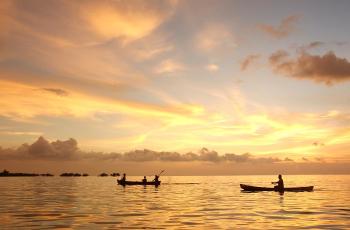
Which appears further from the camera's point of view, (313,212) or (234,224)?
(313,212)

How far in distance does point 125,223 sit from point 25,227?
7084 mm

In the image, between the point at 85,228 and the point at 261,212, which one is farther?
the point at 261,212

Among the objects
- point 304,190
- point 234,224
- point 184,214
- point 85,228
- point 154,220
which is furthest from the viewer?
point 304,190

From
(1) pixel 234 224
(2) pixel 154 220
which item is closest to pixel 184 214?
(2) pixel 154 220

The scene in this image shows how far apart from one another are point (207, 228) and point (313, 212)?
53.7 ft

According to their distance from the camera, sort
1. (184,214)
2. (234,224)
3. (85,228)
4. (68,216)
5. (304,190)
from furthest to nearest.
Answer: (304,190), (184,214), (68,216), (234,224), (85,228)

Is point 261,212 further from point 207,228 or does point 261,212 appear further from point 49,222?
point 49,222

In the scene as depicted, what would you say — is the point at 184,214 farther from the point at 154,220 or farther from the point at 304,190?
the point at 304,190

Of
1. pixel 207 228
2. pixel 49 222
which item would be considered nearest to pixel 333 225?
pixel 207 228

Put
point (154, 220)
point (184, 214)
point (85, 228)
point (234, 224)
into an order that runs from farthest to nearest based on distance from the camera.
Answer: point (184, 214), point (154, 220), point (234, 224), point (85, 228)

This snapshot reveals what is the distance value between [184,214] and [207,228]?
9321 mm

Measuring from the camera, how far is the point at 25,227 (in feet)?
91.9

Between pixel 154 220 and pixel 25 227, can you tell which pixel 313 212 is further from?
pixel 25 227

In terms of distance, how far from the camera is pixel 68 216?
34.6 m
